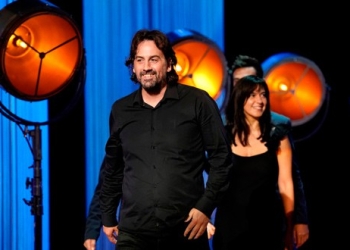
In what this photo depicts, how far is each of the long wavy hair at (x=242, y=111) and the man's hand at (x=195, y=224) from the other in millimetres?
807

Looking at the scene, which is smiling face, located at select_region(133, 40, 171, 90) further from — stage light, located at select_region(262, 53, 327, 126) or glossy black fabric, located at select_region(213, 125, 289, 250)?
stage light, located at select_region(262, 53, 327, 126)

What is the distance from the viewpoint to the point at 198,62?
3590 millimetres

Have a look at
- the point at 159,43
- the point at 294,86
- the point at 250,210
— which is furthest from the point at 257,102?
the point at 294,86

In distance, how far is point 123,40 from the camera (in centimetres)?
374

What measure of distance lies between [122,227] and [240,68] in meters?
1.59

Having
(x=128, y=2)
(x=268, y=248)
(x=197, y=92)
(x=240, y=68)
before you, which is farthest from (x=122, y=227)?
(x=128, y=2)

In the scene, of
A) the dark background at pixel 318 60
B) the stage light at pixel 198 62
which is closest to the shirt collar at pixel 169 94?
the stage light at pixel 198 62

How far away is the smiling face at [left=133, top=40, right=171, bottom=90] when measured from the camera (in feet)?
7.44

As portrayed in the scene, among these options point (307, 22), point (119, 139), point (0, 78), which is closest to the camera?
point (119, 139)

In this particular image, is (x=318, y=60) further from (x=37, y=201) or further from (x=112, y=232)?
(x=112, y=232)

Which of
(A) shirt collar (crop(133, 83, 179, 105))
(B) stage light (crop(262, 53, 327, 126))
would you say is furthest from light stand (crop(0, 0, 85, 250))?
(B) stage light (crop(262, 53, 327, 126))

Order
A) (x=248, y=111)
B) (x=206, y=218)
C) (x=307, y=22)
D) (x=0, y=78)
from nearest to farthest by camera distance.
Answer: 1. (x=206, y=218)
2. (x=0, y=78)
3. (x=248, y=111)
4. (x=307, y=22)

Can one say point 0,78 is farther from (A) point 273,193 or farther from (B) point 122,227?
(A) point 273,193

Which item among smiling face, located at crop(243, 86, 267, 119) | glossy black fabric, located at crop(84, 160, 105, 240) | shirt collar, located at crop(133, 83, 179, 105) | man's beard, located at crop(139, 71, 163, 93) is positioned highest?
man's beard, located at crop(139, 71, 163, 93)
